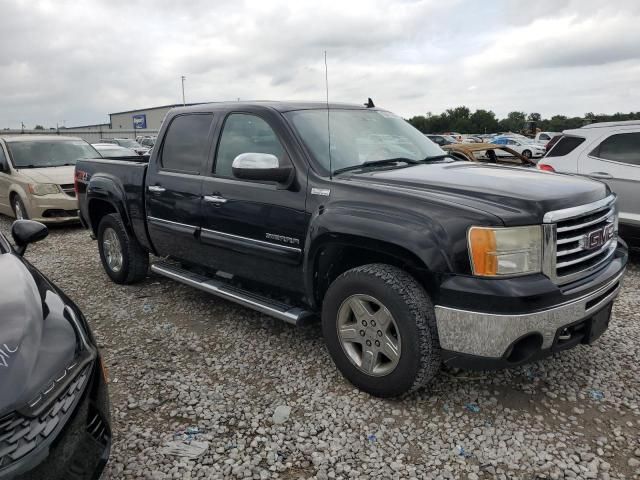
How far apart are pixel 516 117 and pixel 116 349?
8816cm

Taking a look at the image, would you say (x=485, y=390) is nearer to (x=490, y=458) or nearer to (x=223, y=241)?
(x=490, y=458)

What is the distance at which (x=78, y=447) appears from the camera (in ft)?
6.42

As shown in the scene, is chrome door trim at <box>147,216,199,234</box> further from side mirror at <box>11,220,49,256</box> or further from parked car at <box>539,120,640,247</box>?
parked car at <box>539,120,640,247</box>

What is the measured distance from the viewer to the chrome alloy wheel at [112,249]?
532 centimetres

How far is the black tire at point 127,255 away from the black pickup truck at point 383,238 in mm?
796

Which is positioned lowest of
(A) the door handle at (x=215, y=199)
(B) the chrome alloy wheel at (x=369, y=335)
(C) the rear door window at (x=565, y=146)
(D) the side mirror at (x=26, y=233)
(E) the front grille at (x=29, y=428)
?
(B) the chrome alloy wheel at (x=369, y=335)

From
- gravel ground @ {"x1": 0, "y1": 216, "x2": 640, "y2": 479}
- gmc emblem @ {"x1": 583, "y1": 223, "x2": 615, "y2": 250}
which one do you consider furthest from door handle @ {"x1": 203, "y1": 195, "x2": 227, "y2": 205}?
gmc emblem @ {"x1": 583, "y1": 223, "x2": 615, "y2": 250}

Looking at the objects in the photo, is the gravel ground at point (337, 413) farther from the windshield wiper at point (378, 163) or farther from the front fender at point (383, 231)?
the windshield wiper at point (378, 163)

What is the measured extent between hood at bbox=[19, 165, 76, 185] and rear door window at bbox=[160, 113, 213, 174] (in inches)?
196

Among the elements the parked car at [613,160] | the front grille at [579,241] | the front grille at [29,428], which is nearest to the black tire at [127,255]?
the front grille at [29,428]

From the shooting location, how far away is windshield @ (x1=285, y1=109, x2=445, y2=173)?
3.52 metres

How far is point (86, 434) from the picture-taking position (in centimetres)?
202

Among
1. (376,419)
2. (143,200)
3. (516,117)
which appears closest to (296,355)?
(376,419)

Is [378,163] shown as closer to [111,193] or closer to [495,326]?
[495,326]
